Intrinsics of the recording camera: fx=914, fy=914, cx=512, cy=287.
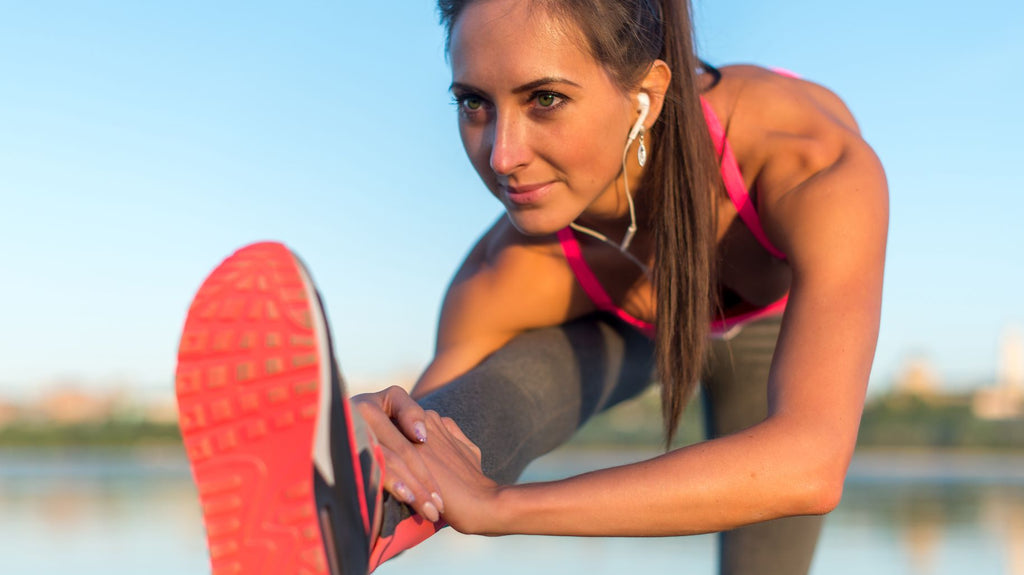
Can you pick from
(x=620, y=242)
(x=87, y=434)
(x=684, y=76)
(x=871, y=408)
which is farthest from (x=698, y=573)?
(x=87, y=434)

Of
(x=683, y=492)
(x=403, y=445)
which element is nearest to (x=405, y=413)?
(x=403, y=445)

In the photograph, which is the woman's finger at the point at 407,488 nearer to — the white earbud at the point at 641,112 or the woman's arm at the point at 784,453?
the woman's arm at the point at 784,453

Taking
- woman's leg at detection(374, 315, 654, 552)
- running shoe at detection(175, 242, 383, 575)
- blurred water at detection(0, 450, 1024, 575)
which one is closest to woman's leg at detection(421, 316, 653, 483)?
woman's leg at detection(374, 315, 654, 552)

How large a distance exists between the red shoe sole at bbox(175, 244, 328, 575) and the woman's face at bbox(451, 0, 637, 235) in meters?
0.40

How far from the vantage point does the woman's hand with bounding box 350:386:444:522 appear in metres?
0.91

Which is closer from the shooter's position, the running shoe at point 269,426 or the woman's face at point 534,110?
the running shoe at point 269,426

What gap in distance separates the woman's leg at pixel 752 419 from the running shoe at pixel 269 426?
3.47 ft

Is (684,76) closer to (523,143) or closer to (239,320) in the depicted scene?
(523,143)

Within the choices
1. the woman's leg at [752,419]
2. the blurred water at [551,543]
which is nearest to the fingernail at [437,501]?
the woman's leg at [752,419]

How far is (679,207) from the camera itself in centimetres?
131

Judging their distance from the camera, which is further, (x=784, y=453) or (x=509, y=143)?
(x=509, y=143)

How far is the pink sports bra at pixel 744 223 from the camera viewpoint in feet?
4.36

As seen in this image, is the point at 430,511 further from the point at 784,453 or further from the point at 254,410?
the point at 784,453

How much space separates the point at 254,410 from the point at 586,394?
89 cm
